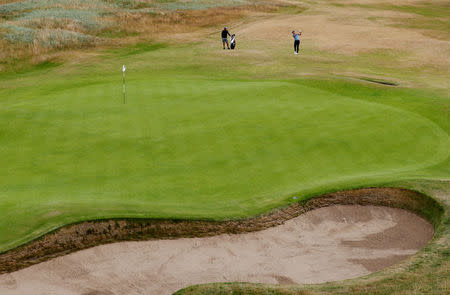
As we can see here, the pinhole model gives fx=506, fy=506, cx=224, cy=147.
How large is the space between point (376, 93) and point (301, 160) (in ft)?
38.7

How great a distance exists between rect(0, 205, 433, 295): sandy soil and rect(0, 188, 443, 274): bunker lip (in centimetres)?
15

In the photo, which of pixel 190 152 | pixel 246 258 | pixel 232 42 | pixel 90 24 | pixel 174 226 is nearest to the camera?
pixel 246 258

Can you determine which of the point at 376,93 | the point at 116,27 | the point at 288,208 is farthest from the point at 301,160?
the point at 116,27

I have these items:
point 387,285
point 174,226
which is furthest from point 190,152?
point 387,285

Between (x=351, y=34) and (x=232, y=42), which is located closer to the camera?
(x=232, y=42)

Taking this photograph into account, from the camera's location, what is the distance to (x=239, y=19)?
48312mm

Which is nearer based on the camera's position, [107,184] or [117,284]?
[117,284]

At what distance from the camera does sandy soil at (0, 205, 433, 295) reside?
966cm

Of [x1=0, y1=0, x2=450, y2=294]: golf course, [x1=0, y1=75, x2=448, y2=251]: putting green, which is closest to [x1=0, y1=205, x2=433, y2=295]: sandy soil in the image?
[x1=0, y1=0, x2=450, y2=294]: golf course

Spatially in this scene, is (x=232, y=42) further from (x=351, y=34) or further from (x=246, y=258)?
(x=246, y=258)

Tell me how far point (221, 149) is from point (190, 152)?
898 millimetres

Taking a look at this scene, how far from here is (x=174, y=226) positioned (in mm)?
11023

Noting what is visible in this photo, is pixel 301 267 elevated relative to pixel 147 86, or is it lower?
lower

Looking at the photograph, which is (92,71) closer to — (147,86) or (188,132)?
(147,86)
